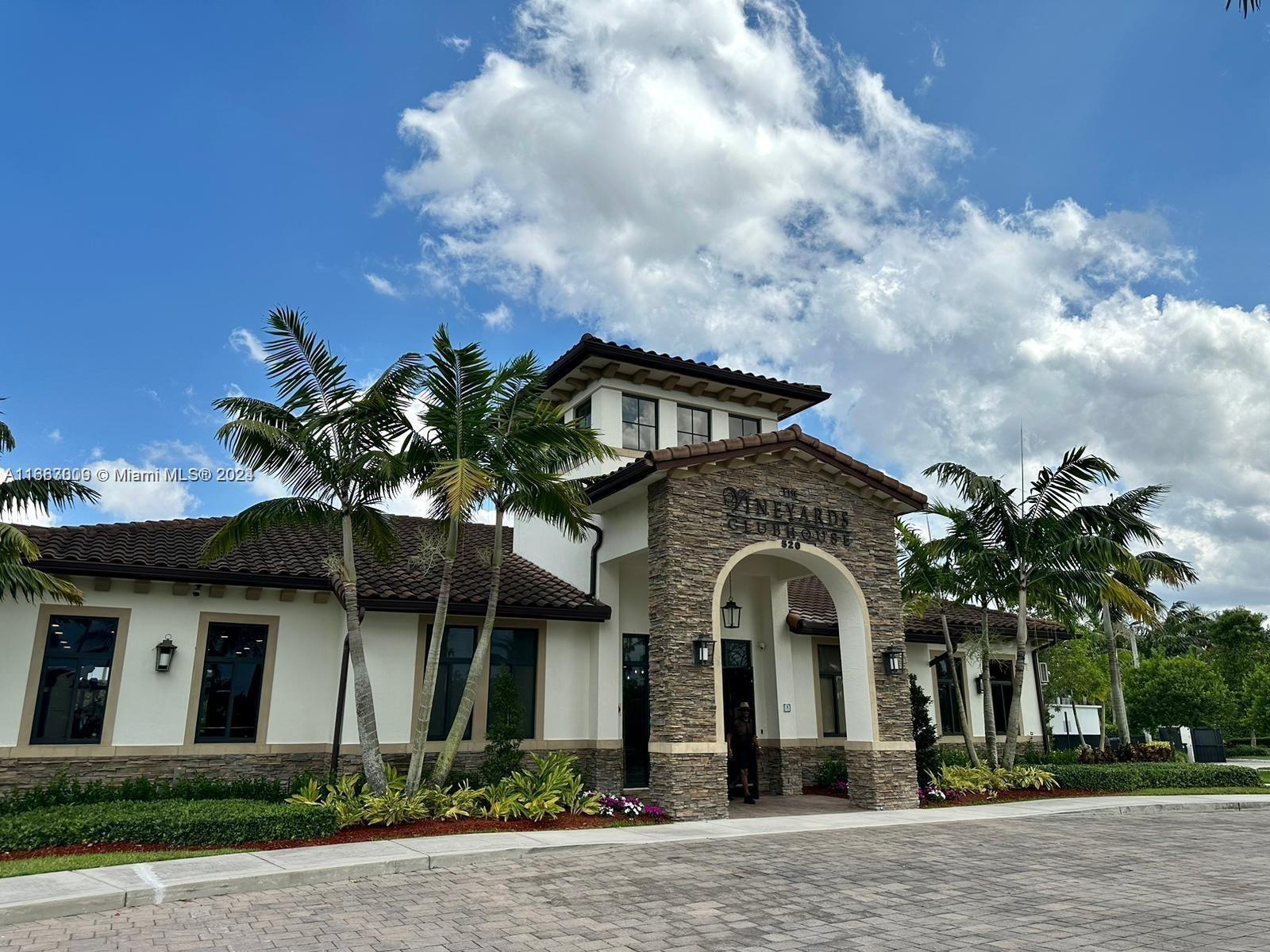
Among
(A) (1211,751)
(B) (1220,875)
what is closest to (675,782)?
→ (B) (1220,875)

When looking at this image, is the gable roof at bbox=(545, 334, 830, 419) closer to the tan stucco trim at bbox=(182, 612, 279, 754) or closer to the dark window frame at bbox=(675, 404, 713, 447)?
the dark window frame at bbox=(675, 404, 713, 447)

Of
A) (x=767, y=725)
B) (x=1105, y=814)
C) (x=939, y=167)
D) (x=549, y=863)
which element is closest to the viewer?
(x=549, y=863)

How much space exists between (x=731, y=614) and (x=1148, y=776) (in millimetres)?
10472

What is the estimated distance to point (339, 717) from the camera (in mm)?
14211

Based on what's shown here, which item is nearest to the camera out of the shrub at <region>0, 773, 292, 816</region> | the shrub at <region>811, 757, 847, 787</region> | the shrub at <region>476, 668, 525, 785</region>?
the shrub at <region>0, 773, 292, 816</region>

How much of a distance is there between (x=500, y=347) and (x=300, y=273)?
458 cm

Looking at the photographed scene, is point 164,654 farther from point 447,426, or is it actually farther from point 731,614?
point 731,614

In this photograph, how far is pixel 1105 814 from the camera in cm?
1477

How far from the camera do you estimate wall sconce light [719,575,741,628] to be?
57.4ft

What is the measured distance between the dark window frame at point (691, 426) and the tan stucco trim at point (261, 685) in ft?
29.9

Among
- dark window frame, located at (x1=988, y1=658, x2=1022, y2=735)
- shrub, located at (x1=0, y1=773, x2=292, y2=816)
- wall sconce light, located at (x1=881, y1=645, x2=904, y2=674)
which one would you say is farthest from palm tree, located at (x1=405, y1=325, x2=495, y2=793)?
dark window frame, located at (x1=988, y1=658, x2=1022, y2=735)

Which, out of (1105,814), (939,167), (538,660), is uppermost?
(939,167)

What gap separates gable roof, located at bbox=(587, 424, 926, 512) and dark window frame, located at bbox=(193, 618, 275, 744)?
21.1 feet

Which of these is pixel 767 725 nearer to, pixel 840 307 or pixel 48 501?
pixel 840 307
